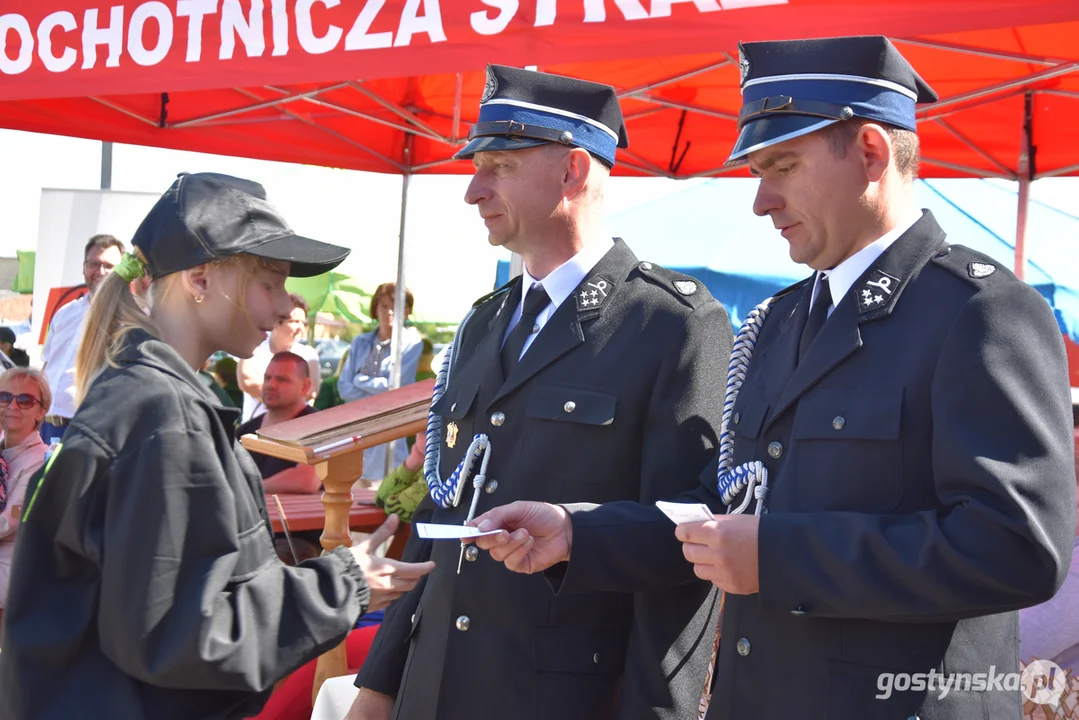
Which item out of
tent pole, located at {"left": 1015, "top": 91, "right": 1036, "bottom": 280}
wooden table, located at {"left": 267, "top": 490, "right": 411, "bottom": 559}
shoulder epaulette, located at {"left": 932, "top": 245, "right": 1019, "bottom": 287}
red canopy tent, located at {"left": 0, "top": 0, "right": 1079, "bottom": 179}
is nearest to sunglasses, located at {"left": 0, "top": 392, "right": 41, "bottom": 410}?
wooden table, located at {"left": 267, "top": 490, "right": 411, "bottom": 559}

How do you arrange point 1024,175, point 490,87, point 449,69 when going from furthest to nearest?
point 1024,175 < point 449,69 < point 490,87

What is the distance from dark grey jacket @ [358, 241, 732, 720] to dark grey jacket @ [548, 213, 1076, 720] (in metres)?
0.26

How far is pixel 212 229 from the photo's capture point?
191 centimetres

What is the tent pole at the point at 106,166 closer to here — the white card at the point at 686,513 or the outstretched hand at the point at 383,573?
the outstretched hand at the point at 383,573

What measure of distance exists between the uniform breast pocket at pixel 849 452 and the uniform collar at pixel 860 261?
226 millimetres

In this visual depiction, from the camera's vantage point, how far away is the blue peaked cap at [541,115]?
2527 mm

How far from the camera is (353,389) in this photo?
339 inches

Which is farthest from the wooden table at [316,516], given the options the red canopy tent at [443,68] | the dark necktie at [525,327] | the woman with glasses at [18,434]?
the dark necktie at [525,327]

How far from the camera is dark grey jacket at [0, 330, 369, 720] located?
1624mm

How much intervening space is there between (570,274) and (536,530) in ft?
2.11

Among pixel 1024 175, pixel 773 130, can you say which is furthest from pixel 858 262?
pixel 1024 175

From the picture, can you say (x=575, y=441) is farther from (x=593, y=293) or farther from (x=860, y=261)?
(x=860, y=261)

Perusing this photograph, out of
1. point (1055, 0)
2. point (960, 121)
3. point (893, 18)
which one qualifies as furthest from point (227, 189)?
point (960, 121)

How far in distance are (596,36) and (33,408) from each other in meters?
3.45
